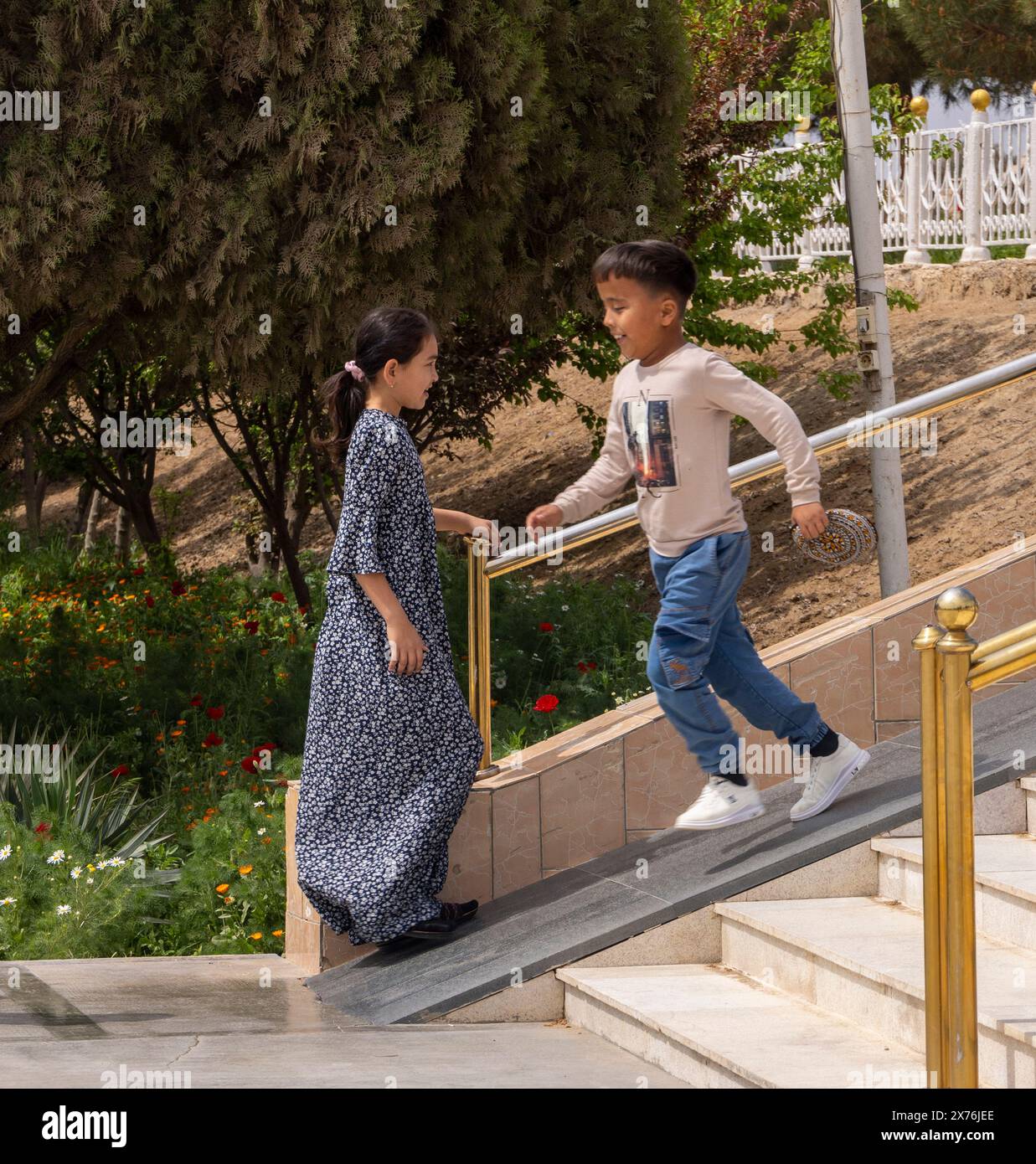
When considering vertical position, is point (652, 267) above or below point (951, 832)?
above

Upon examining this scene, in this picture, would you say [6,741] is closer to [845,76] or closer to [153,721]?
[153,721]

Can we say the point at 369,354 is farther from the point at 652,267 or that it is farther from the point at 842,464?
the point at 842,464

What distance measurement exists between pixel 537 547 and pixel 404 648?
1.96ft

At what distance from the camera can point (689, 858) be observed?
14.9 feet

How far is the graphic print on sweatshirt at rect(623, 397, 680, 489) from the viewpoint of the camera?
4191mm

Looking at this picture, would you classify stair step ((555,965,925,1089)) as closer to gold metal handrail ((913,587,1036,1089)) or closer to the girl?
gold metal handrail ((913,587,1036,1089))

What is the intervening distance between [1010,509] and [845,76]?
354 centimetres

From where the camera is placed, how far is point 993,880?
12.7 ft

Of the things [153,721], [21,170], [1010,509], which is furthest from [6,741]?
[1010,509]

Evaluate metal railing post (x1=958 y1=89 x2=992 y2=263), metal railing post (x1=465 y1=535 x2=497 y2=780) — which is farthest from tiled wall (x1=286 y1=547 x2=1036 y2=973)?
metal railing post (x1=958 y1=89 x2=992 y2=263)

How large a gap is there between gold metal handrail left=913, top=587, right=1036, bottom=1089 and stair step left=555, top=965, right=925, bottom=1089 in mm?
380

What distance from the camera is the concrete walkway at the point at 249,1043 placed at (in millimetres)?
3529

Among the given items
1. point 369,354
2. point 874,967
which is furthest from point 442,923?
point 369,354

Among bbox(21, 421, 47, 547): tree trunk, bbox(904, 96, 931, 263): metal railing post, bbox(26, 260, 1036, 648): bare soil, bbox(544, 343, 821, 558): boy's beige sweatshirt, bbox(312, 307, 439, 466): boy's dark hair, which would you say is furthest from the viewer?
bbox(21, 421, 47, 547): tree trunk
